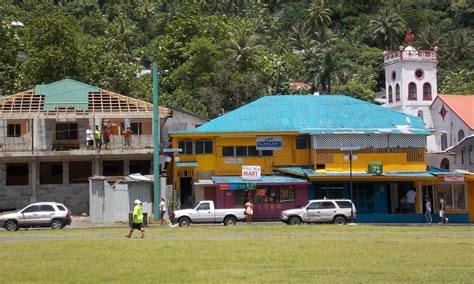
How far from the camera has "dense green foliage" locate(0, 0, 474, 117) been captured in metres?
68.4

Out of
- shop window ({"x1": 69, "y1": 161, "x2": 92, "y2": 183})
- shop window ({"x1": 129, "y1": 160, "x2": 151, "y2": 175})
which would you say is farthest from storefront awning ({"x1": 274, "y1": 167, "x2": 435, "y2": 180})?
shop window ({"x1": 69, "y1": 161, "x2": 92, "y2": 183})

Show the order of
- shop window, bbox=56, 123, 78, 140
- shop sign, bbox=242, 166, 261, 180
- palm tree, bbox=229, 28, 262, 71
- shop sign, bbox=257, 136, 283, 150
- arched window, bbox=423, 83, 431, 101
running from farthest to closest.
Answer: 1. palm tree, bbox=229, 28, 262, 71
2. arched window, bbox=423, 83, 431, 101
3. shop window, bbox=56, 123, 78, 140
4. shop sign, bbox=257, 136, 283, 150
5. shop sign, bbox=242, 166, 261, 180

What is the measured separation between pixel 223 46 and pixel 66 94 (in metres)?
33.3

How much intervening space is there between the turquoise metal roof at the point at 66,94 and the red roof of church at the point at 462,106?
102 ft

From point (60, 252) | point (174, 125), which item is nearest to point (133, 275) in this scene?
point (60, 252)

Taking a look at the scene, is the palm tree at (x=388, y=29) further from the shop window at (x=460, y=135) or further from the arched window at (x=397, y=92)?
the shop window at (x=460, y=135)

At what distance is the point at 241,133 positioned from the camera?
51.5m

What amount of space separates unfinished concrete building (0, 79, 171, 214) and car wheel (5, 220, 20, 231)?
11679mm

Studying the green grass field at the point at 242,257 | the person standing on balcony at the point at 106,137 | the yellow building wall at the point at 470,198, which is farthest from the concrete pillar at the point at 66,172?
the yellow building wall at the point at 470,198

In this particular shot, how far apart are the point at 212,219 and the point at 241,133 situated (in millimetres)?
10561

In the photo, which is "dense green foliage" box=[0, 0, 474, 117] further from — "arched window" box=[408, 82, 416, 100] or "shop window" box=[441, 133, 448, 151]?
"shop window" box=[441, 133, 448, 151]

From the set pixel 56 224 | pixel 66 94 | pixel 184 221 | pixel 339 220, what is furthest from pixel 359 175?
pixel 66 94

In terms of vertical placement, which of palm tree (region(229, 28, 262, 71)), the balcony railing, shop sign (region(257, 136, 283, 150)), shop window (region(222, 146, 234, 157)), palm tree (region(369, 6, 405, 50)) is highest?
palm tree (region(369, 6, 405, 50))

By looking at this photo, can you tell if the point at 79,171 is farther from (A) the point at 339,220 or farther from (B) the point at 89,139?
(A) the point at 339,220
